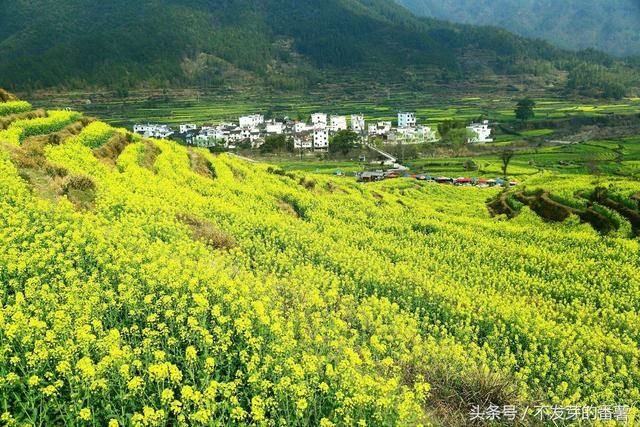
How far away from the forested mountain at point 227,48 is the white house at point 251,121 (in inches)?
1614

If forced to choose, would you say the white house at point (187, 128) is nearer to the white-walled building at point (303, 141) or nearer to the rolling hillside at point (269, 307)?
the white-walled building at point (303, 141)

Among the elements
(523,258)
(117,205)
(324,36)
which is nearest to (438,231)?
(523,258)

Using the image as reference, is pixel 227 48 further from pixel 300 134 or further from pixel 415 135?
pixel 415 135

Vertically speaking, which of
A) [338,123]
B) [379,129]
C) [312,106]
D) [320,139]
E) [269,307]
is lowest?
[320,139]

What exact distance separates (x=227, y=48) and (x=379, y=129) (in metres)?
85.5

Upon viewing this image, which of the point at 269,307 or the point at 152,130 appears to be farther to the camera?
the point at 152,130

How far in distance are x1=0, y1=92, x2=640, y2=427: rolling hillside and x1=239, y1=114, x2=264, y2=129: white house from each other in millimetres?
72184

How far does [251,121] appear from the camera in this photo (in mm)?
98250

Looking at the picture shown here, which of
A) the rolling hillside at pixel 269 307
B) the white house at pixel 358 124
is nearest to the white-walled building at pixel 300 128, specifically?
the white house at pixel 358 124

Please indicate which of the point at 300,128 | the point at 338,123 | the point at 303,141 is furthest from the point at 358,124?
the point at 303,141

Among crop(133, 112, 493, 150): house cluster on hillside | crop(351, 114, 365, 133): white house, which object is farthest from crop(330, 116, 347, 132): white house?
crop(351, 114, 365, 133): white house

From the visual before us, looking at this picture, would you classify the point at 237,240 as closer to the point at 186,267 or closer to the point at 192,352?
the point at 186,267

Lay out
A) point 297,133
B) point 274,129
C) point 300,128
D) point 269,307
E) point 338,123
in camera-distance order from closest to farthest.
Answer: point 269,307
point 297,133
point 300,128
point 274,129
point 338,123

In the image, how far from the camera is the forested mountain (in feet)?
421
